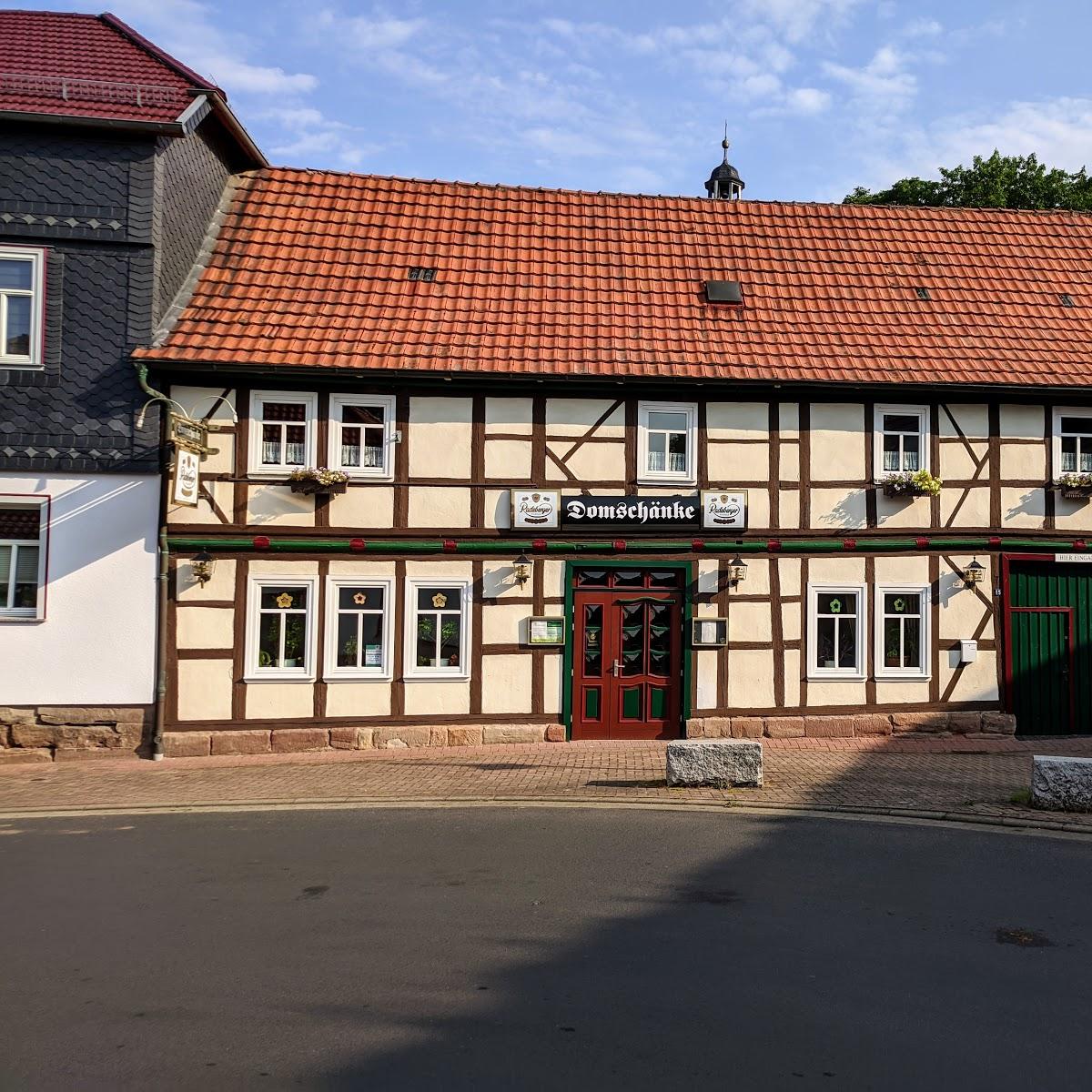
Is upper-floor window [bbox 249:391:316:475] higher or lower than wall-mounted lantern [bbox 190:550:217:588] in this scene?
higher

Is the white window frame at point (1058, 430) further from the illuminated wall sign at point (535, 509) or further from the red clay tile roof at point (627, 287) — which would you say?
the illuminated wall sign at point (535, 509)

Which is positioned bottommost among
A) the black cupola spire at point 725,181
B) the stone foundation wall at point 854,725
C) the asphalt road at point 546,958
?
the asphalt road at point 546,958

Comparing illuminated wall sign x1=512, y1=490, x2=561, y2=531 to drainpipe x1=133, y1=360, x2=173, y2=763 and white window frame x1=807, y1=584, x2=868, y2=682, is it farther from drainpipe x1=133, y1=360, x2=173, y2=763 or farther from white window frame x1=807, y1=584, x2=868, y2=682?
drainpipe x1=133, y1=360, x2=173, y2=763

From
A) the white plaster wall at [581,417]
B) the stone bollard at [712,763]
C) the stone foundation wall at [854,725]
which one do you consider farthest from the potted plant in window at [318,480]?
the stone foundation wall at [854,725]

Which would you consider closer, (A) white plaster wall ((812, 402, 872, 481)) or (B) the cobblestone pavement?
(B) the cobblestone pavement

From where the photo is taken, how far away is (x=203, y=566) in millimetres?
13547

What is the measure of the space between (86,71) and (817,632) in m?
13.3

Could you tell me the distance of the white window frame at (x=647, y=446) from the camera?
14.6 metres

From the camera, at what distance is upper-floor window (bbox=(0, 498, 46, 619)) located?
13.4m

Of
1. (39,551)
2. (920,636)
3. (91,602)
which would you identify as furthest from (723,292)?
(39,551)

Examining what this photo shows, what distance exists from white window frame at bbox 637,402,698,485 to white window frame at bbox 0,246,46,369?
8091 mm

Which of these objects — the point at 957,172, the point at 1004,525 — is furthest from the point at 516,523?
the point at 957,172

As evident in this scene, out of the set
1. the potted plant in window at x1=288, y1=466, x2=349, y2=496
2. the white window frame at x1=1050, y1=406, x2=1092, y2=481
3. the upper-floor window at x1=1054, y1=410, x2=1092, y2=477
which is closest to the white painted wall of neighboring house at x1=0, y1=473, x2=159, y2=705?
the potted plant in window at x1=288, y1=466, x2=349, y2=496

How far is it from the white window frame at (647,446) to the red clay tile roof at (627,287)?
567mm
